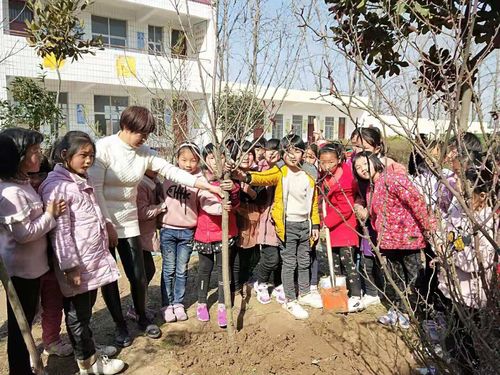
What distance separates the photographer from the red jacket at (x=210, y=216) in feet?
11.1

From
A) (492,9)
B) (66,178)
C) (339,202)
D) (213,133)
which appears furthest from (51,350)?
(492,9)

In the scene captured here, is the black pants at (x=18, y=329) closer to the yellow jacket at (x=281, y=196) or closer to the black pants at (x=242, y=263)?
the black pants at (x=242, y=263)

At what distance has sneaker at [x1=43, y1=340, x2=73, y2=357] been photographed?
2850mm

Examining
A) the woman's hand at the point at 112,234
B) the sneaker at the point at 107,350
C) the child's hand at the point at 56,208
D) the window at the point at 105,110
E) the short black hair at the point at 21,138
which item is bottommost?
the sneaker at the point at 107,350

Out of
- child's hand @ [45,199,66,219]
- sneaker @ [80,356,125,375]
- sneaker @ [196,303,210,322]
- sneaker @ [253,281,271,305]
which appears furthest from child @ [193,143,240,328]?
child's hand @ [45,199,66,219]

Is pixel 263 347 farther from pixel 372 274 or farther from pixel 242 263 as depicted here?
pixel 372 274

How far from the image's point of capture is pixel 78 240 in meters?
2.47

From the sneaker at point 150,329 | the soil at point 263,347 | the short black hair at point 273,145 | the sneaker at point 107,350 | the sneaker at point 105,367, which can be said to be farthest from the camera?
the short black hair at point 273,145

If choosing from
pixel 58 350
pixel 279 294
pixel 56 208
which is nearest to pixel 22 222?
pixel 56 208

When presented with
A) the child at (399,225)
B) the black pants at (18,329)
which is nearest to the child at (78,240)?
the black pants at (18,329)

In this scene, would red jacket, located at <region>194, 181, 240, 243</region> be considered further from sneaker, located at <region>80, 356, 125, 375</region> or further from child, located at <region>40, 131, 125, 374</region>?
sneaker, located at <region>80, 356, 125, 375</region>

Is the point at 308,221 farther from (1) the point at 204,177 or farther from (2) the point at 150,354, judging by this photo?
(2) the point at 150,354

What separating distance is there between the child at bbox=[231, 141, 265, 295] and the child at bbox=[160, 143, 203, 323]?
0.46 m

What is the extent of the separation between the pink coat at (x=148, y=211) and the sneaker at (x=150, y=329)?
0.57 metres
